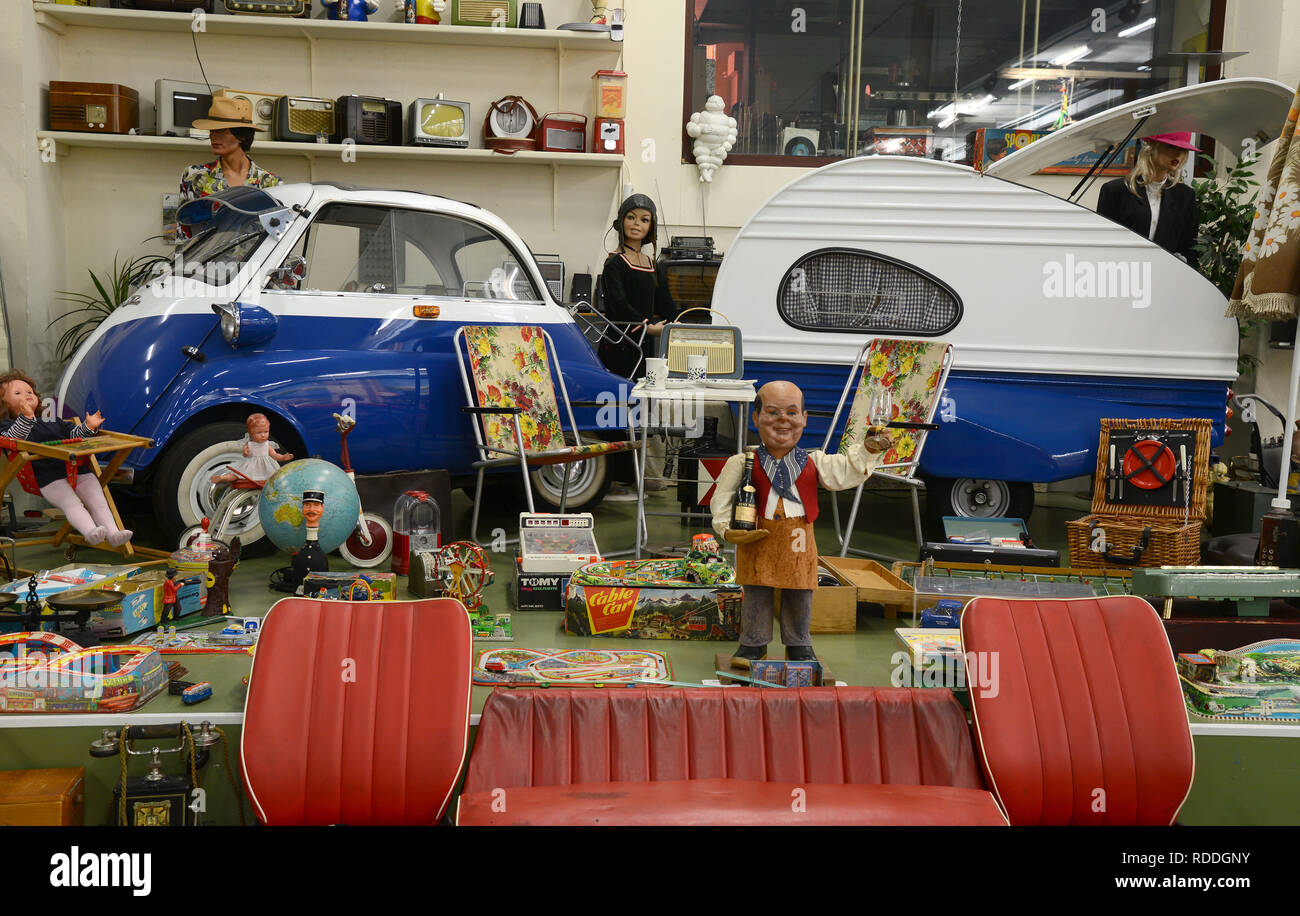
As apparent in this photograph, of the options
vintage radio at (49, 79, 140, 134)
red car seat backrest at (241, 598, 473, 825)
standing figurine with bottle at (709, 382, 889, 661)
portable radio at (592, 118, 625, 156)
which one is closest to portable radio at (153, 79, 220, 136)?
vintage radio at (49, 79, 140, 134)

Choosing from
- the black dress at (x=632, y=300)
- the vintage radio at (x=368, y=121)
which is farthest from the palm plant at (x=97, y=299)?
the black dress at (x=632, y=300)

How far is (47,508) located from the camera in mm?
5992

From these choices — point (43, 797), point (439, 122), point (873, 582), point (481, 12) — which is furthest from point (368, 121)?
point (43, 797)

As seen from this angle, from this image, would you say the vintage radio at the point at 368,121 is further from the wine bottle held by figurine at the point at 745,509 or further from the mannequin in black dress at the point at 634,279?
the wine bottle held by figurine at the point at 745,509

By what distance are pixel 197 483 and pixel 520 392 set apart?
64.0 inches

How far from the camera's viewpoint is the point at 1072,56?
7.82 metres

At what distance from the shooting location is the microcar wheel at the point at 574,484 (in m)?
5.97

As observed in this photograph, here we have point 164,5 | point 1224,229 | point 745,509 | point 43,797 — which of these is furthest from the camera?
point 164,5

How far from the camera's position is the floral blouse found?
19.4ft

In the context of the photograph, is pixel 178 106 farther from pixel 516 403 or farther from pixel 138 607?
pixel 138 607

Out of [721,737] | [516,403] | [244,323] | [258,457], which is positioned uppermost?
[244,323]

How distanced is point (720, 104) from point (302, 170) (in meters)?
2.94

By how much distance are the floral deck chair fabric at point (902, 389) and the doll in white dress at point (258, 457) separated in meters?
2.62

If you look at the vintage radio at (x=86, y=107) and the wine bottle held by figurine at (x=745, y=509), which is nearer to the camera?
the wine bottle held by figurine at (x=745, y=509)
